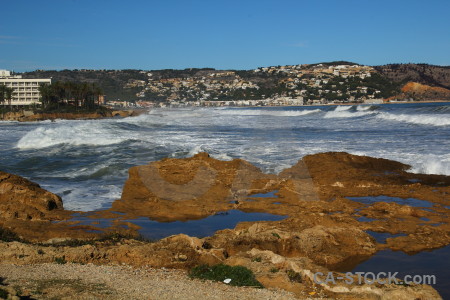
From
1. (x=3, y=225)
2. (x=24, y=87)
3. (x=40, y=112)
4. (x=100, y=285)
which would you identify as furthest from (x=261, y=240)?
(x=24, y=87)

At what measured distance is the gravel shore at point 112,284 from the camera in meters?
6.25

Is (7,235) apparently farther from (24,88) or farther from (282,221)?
(24,88)

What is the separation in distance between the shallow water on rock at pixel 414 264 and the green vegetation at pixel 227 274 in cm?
191

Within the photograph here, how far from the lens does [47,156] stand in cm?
2542

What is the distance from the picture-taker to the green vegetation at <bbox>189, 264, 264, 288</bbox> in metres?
6.89

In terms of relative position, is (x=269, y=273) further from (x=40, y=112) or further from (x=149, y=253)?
(x=40, y=112)

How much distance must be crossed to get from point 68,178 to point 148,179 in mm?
4582

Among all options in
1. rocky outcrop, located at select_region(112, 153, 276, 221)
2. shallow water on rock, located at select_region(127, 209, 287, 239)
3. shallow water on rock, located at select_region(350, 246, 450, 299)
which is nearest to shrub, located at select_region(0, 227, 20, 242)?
shallow water on rock, located at select_region(127, 209, 287, 239)

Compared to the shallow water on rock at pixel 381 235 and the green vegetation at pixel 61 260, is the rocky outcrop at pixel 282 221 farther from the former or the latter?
the shallow water on rock at pixel 381 235

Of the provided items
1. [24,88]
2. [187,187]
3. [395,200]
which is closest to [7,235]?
[187,187]

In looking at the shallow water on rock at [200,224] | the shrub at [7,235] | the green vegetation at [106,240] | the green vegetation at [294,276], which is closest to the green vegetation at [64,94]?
the shallow water on rock at [200,224]

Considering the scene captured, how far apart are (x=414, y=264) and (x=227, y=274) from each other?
331 cm

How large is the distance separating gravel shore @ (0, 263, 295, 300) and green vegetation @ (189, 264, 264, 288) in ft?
0.57

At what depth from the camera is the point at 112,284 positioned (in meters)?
6.69
